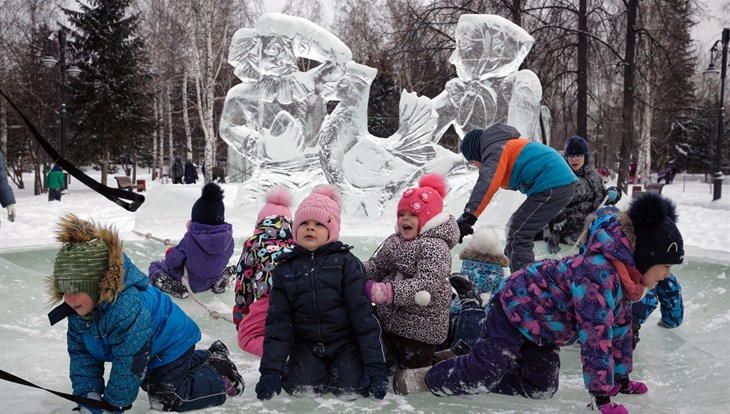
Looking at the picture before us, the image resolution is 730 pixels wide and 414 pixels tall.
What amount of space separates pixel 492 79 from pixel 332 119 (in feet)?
8.88

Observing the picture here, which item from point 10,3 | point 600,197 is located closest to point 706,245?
point 600,197

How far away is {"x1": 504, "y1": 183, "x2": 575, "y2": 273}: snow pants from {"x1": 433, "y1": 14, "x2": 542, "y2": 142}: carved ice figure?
16.0 ft

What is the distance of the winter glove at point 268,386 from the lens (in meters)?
2.69

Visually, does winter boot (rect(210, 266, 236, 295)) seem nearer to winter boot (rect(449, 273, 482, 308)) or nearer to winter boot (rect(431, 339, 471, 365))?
winter boot (rect(449, 273, 482, 308))

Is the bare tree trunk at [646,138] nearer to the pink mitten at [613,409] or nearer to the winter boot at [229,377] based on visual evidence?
the pink mitten at [613,409]

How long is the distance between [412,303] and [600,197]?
440cm

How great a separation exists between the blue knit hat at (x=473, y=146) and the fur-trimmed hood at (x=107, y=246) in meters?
3.06

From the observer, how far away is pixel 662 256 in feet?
7.83

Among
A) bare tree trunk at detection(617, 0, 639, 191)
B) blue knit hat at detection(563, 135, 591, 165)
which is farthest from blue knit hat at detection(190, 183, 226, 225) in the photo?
bare tree trunk at detection(617, 0, 639, 191)

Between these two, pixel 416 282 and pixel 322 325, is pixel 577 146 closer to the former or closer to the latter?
pixel 416 282

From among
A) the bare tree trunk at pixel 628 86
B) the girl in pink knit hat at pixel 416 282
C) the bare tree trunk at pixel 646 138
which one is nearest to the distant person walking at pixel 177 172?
the bare tree trunk at pixel 628 86

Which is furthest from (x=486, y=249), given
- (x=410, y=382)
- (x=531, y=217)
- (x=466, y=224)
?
(x=410, y=382)

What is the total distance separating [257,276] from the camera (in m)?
3.70

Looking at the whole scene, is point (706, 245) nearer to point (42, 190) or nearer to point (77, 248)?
point (77, 248)
